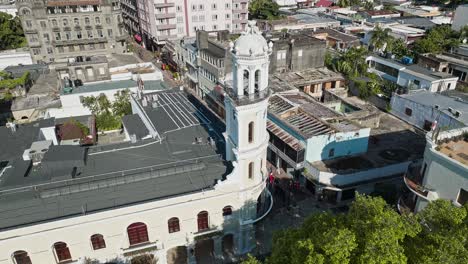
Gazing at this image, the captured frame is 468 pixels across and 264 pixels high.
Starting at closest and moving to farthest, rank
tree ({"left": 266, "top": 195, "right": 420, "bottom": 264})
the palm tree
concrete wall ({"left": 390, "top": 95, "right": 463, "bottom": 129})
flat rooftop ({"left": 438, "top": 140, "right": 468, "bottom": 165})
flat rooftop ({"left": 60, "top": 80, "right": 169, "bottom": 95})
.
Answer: tree ({"left": 266, "top": 195, "right": 420, "bottom": 264}) → flat rooftop ({"left": 438, "top": 140, "right": 468, "bottom": 165}) → concrete wall ({"left": 390, "top": 95, "right": 463, "bottom": 129}) → flat rooftop ({"left": 60, "top": 80, "right": 169, "bottom": 95}) → the palm tree

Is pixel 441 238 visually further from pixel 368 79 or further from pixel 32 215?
pixel 368 79

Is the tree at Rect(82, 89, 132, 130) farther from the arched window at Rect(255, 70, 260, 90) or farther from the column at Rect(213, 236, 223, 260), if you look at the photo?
the arched window at Rect(255, 70, 260, 90)

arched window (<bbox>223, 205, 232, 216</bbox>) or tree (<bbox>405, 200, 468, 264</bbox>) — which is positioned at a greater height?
tree (<bbox>405, 200, 468, 264</bbox>)

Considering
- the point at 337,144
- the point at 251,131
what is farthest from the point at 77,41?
the point at 251,131

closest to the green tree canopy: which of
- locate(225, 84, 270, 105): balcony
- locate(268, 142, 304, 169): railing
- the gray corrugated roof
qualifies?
locate(225, 84, 270, 105): balcony

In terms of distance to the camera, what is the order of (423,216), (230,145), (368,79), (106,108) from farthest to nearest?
(368,79), (106,108), (230,145), (423,216)

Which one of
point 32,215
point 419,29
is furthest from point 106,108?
point 419,29
